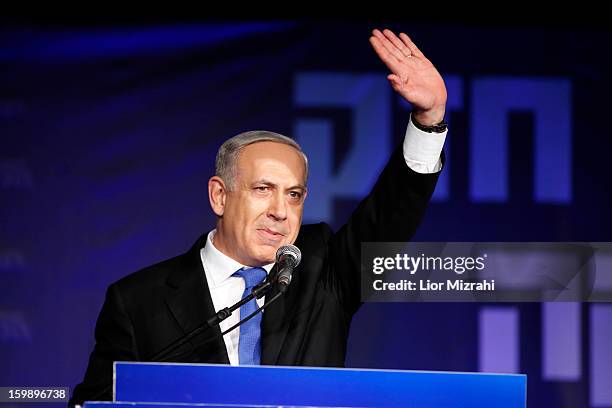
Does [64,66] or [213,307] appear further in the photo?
[64,66]

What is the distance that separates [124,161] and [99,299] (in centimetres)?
54

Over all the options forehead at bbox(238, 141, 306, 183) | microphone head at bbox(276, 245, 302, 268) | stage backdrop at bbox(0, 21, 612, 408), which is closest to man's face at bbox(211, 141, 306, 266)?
forehead at bbox(238, 141, 306, 183)

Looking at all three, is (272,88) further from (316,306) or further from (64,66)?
(316,306)

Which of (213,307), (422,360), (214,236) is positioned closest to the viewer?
(213,307)

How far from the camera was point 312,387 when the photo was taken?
5.77 feet

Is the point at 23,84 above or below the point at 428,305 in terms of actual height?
above

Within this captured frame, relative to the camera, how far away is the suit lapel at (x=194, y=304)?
2.44 metres

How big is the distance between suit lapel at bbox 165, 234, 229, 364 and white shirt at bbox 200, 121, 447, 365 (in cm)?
4

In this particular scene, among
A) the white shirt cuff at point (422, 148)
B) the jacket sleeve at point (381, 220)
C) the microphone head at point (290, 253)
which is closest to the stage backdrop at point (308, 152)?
the jacket sleeve at point (381, 220)

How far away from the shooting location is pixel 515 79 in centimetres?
346

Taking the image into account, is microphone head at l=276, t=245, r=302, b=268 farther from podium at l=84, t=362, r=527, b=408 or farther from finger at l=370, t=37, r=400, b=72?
finger at l=370, t=37, r=400, b=72

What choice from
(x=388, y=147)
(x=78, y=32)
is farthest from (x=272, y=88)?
(x=78, y=32)

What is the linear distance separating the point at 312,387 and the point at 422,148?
95 cm

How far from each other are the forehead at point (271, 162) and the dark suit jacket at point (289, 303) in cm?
23
